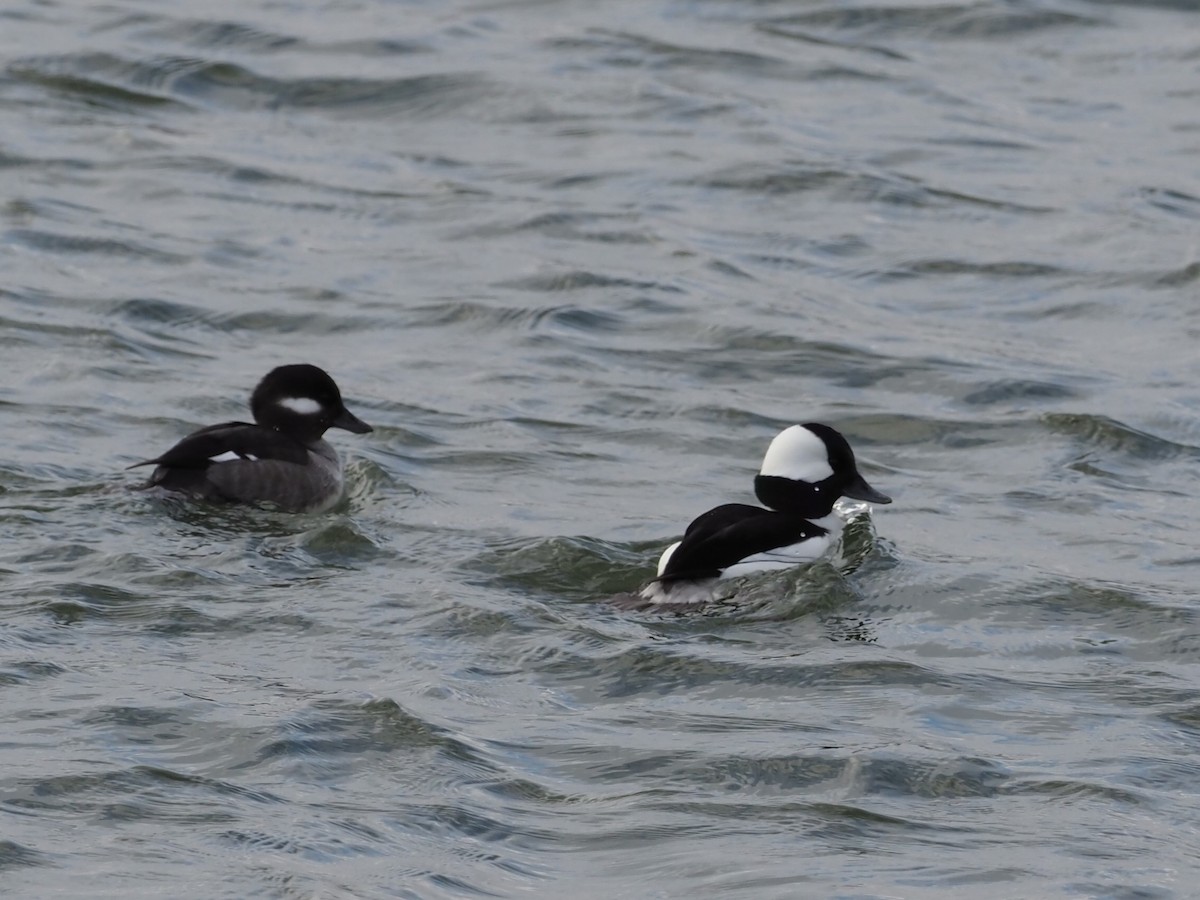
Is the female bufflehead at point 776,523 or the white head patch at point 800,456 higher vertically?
the white head patch at point 800,456

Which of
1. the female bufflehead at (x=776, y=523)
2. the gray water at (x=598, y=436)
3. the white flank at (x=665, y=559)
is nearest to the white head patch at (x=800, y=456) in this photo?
the female bufflehead at (x=776, y=523)

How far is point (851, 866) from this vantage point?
21.7ft

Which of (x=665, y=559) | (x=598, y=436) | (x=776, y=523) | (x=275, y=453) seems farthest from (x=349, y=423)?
(x=776, y=523)

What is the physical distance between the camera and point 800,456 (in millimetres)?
9758

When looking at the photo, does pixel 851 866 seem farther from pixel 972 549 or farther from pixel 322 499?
pixel 322 499

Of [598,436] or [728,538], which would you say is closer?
[728,538]

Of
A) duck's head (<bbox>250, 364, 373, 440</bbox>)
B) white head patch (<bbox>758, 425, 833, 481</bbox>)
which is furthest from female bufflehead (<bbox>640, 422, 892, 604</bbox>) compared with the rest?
duck's head (<bbox>250, 364, 373, 440</bbox>)

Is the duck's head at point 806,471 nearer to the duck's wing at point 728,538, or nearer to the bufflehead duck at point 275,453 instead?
the duck's wing at point 728,538

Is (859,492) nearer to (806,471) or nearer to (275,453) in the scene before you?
(806,471)

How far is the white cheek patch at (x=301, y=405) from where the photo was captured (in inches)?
427

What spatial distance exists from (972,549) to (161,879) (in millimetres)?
4829

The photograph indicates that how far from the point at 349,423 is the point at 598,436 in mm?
1476

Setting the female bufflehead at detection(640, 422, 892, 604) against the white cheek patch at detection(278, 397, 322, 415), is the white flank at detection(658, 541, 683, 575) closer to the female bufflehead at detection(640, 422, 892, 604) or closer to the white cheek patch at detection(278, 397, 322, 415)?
the female bufflehead at detection(640, 422, 892, 604)

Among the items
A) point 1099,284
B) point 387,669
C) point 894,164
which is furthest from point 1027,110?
point 387,669
